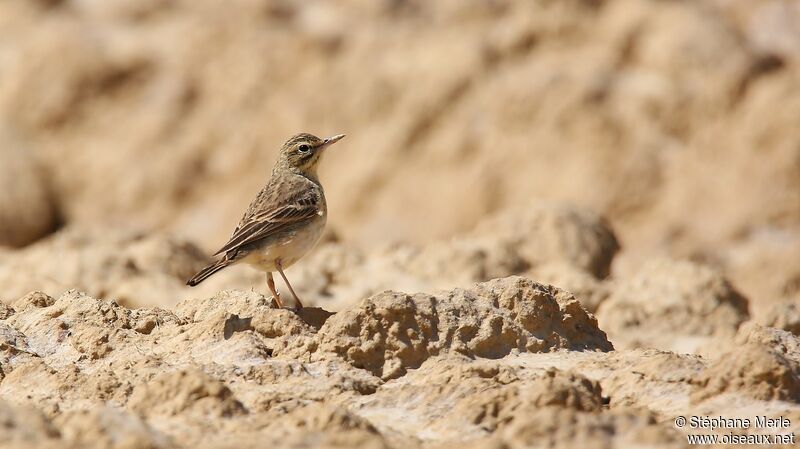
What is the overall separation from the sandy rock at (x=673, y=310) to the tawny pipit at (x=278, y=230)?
277 cm

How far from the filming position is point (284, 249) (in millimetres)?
7957

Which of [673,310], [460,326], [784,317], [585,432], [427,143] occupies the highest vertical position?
[427,143]

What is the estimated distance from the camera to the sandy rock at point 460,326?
6.27 metres

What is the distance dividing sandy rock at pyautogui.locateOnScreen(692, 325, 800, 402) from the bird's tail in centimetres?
293

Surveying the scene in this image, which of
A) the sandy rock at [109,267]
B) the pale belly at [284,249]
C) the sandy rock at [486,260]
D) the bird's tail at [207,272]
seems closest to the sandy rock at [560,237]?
the sandy rock at [486,260]

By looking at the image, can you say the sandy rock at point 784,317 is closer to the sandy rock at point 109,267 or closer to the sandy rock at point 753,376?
the sandy rock at point 753,376

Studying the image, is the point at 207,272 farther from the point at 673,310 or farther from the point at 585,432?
the point at 673,310

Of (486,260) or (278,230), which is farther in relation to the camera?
(486,260)

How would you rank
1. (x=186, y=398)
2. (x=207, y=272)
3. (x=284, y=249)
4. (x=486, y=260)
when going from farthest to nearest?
(x=486, y=260), (x=284, y=249), (x=207, y=272), (x=186, y=398)

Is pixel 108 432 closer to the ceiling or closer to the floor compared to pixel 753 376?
closer to the floor

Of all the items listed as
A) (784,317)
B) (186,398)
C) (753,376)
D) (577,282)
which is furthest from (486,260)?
(186,398)

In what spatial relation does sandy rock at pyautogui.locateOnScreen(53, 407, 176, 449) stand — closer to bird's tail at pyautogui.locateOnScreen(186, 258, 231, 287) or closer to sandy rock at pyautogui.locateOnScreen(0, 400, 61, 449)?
sandy rock at pyautogui.locateOnScreen(0, 400, 61, 449)

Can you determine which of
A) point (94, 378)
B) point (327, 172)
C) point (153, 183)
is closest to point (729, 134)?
point (327, 172)

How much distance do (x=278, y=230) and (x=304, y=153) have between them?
123cm
